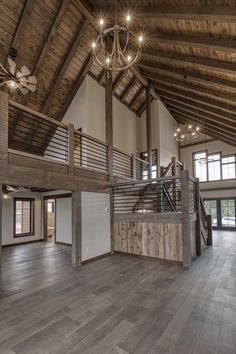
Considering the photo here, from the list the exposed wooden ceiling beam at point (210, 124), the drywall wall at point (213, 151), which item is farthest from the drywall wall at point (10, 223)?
the drywall wall at point (213, 151)

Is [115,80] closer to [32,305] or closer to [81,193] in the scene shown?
[81,193]

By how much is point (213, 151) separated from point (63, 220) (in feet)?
31.1

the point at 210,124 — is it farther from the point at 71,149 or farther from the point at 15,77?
the point at 15,77

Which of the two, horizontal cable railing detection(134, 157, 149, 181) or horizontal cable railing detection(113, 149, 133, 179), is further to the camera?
horizontal cable railing detection(134, 157, 149, 181)

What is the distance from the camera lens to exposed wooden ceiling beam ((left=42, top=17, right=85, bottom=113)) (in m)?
6.28

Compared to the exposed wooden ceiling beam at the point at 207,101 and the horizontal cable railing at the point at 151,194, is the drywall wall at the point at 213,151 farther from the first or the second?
the horizontal cable railing at the point at 151,194

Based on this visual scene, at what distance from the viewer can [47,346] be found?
2.29 m

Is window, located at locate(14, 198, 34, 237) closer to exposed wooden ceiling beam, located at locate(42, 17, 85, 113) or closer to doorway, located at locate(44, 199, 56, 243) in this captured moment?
doorway, located at locate(44, 199, 56, 243)

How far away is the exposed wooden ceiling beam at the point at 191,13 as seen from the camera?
3420mm

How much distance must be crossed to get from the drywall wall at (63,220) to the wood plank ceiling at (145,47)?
3664 millimetres

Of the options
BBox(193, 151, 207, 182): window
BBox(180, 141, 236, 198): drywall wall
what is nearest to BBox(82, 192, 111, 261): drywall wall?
BBox(180, 141, 236, 198): drywall wall

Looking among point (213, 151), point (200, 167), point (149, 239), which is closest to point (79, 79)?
point (149, 239)

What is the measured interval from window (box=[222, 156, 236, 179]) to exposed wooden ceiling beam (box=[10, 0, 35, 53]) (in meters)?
11.2

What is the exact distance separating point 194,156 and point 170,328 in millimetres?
11757
